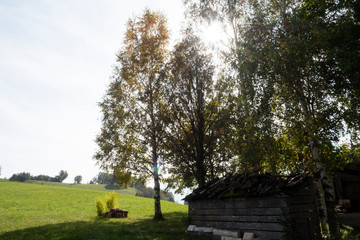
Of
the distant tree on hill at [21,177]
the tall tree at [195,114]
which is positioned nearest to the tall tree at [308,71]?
the tall tree at [195,114]

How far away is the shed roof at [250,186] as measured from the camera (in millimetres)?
10273

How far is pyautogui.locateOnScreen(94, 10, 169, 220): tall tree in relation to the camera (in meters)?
21.1

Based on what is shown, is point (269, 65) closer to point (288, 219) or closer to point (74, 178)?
point (288, 219)

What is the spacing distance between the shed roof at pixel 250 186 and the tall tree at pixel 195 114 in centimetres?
423

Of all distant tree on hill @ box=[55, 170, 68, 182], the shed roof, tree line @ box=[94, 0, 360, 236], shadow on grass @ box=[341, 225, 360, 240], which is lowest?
shadow on grass @ box=[341, 225, 360, 240]

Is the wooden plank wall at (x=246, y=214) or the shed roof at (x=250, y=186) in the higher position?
the shed roof at (x=250, y=186)

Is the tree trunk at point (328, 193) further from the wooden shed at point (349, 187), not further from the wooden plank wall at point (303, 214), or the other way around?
the wooden shed at point (349, 187)

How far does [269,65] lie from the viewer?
46.2 ft

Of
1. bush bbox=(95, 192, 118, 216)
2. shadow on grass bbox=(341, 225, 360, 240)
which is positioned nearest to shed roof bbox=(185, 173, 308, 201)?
shadow on grass bbox=(341, 225, 360, 240)

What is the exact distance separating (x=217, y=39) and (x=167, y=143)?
31.7ft

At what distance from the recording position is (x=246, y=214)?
1124cm

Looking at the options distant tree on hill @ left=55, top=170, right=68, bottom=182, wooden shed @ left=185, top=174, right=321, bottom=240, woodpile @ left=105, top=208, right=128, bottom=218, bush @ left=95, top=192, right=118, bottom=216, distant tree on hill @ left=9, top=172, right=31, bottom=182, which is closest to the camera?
wooden shed @ left=185, top=174, right=321, bottom=240

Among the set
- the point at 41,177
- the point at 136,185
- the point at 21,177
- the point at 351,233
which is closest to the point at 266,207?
the point at 351,233

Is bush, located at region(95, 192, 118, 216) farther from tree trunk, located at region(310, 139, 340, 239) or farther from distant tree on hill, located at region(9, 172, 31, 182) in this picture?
distant tree on hill, located at region(9, 172, 31, 182)
